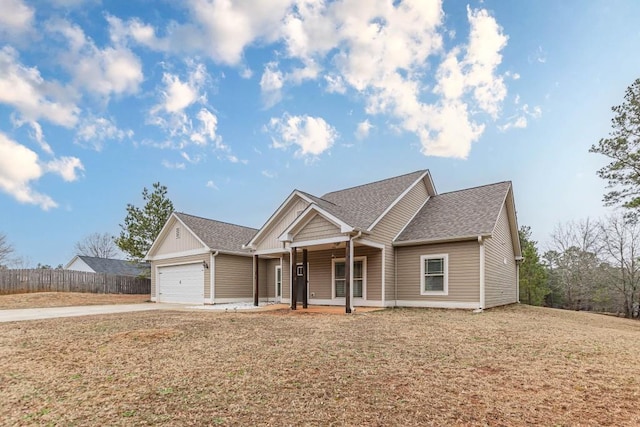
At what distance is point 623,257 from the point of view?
1000 inches

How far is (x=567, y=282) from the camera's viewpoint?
29078 mm

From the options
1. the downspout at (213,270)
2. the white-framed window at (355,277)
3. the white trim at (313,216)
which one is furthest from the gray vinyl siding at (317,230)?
the downspout at (213,270)

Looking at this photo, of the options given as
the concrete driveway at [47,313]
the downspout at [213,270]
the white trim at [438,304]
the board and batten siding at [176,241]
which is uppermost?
the board and batten siding at [176,241]

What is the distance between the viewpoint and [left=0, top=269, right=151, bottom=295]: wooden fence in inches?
875

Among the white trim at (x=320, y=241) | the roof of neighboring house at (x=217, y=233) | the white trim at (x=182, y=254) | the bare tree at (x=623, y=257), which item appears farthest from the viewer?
the bare tree at (x=623, y=257)

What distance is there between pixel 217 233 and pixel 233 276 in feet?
9.03

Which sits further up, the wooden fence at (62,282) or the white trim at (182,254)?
the white trim at (182,254)

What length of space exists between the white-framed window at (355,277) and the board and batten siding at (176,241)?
24.2 feet

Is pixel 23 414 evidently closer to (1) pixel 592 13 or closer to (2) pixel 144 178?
(1) pixel 592 13

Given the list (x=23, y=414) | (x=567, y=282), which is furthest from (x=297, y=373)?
(x=567, y=282)

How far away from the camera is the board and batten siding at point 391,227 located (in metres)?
13.6

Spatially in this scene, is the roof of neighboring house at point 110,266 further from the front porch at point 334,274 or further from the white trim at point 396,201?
the white trim at point 396,201

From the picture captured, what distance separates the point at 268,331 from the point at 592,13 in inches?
586

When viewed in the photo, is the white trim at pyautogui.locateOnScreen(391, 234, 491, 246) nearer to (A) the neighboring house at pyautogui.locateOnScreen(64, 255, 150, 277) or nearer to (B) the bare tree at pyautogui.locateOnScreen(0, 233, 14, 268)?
(A) the neighboring house at pyautogui.locateOnScreen(64, 255, 150, 277)
